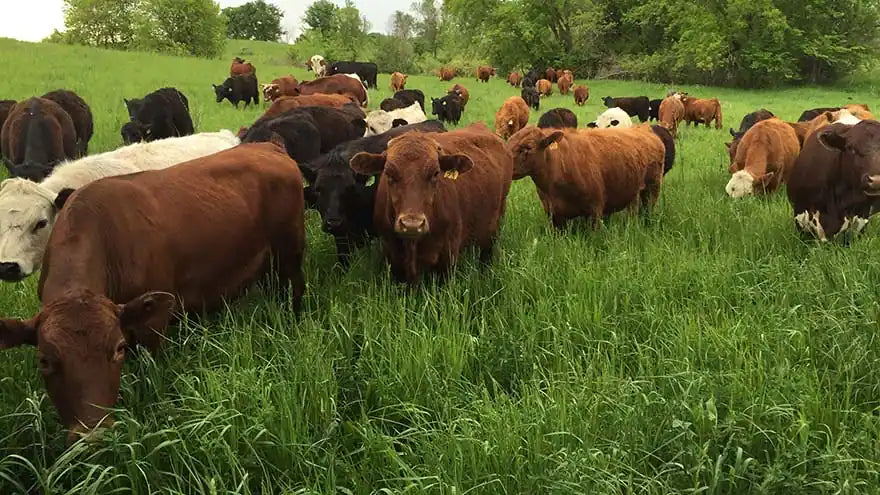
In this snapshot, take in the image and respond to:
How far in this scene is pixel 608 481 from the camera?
8.68ft

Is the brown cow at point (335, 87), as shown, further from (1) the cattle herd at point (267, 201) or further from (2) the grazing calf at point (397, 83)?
(2) the grazing calf at point (397, 83)

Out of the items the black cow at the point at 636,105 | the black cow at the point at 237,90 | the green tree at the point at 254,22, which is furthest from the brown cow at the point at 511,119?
the green tree at the point at 254,22

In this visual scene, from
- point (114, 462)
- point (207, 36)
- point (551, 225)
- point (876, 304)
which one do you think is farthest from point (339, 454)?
point (207, 36)

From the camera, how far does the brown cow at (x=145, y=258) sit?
2936mm

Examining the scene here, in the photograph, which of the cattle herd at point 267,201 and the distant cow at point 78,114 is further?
the distant cow at point 78,114

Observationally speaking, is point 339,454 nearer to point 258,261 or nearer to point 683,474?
point 683,474

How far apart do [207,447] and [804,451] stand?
2.73 meters

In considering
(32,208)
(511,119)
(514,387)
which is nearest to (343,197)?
(32,208)

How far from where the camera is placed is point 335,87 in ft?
64.5

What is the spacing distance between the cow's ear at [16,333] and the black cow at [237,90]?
1926cm

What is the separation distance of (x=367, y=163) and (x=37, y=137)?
5685 mm

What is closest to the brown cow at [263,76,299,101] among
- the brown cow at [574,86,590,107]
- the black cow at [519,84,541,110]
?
the black cow at [519,84,541,110]

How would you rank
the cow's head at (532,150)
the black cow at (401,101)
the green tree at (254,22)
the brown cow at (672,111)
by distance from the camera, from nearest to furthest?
the cow's head at (532,150), the black cow at (401,101), the brown cow at (672,111), the green tree at (254,22)

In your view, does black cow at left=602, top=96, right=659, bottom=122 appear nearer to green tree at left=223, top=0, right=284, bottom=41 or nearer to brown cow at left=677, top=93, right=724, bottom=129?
brown cow at left=677, top=93, right=724, bottom=129
